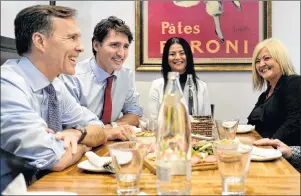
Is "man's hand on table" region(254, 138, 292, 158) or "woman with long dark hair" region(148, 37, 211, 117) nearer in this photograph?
"man's hand on table" region(254, 138, 292, 158)

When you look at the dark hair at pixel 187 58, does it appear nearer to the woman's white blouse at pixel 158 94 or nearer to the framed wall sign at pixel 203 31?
the woman's white blouse at pixel 158 94

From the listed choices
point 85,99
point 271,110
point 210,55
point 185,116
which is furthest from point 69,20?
point 210,55

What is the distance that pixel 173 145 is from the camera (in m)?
0.96

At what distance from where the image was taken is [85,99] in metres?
2.39

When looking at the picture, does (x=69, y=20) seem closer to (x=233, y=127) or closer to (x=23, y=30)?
(x=23, y=30)

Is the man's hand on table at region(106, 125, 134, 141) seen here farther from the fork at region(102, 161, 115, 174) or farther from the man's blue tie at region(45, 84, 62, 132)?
the fork at region(102, 161, 115, 174)

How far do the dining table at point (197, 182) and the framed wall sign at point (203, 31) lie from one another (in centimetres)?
239

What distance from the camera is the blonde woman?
90.7 inches

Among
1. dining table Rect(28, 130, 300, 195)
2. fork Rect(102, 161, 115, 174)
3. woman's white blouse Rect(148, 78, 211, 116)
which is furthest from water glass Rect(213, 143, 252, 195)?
woman's white blouse Rect(148, 78, 211, 116)

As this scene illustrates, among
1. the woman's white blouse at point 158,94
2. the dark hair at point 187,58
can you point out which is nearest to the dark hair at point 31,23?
the woman's white blouse at point 158,94

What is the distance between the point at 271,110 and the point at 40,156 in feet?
5.50

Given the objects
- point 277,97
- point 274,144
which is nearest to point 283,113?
point 277,97

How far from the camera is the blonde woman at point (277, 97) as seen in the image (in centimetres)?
230

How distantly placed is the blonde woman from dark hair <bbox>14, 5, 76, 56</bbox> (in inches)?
57.1
